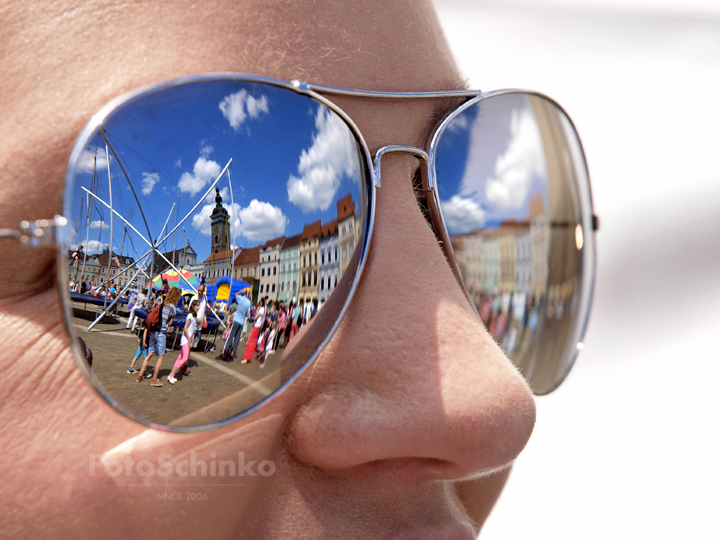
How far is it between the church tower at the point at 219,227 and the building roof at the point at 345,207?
6.7 inches

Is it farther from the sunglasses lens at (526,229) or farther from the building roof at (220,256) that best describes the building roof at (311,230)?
the sunglasses lens at (526,229)

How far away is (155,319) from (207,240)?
0.12 meters

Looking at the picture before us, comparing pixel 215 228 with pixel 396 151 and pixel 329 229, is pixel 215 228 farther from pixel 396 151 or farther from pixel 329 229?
pixel 396 151

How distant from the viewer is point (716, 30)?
260cm

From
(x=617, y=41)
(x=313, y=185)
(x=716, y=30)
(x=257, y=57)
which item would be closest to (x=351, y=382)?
(x=313, y=185)

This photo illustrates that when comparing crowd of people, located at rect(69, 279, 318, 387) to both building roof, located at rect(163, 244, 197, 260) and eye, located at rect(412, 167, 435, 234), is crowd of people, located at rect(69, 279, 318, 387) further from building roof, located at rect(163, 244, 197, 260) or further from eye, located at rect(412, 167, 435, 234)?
eye, located at rect(412, 167, 435, 234)

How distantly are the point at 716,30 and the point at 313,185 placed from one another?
2.87 metres

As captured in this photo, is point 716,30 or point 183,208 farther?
point 716,30

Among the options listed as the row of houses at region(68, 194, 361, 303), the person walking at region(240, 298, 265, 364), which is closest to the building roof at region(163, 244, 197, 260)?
the row of houses at region(68, 194, 361, 303)

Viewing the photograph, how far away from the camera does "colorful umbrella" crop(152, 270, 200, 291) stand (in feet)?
2.09

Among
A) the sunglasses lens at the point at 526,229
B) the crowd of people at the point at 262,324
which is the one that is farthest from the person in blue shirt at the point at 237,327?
the sunglasses lens at the point at 526,229

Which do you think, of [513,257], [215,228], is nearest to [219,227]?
[215,228]

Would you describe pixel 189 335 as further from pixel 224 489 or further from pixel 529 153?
pixel 529 153

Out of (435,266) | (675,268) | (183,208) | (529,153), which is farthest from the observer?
(675,268)
